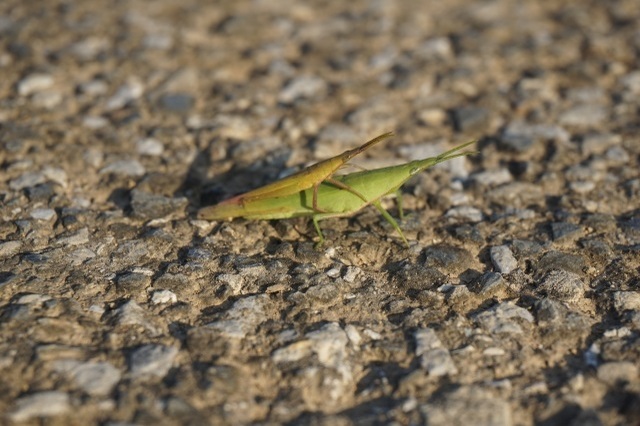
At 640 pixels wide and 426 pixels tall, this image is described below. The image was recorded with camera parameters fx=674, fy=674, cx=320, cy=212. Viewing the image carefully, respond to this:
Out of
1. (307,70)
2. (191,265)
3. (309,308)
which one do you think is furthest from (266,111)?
(309,308)

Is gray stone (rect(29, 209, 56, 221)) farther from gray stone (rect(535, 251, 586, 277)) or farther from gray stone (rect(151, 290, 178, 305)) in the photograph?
gray stone (rect(535, 251, 586, 277))

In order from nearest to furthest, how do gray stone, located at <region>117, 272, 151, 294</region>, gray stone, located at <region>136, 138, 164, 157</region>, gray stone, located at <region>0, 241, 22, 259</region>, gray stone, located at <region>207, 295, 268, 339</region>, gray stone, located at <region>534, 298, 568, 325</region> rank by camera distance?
gray stone, located at <region>207, 295, 268, 339</region>
gray stone, located at <region>534, 298, 568, 325</region>
gray stone, located at <region>117, 272, 151, 294</region>
gray stone, located at <region>0, 241, 22, 259</region>
gray stone, located at <region>136, 138, 164, 157</region>

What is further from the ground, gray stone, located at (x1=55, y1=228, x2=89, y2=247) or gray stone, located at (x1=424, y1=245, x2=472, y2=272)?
gray stone, located at (x1=55, y1=228, x2=89, y2=247)

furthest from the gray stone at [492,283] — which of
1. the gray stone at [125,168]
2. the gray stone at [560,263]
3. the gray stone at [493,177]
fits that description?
the gray stone at [125,168]

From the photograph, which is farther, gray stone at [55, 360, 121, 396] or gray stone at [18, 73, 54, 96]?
gray stone at [18, 73, 54, 96]

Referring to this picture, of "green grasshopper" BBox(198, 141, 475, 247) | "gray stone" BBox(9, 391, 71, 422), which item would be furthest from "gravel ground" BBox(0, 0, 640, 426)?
"green grasshopper" BBox(198, 141, 475, 247)

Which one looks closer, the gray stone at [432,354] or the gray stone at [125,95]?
the gray stone at [432,354]

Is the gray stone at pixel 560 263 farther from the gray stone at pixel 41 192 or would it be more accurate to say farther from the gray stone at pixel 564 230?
the gray stone at pixel 41 192

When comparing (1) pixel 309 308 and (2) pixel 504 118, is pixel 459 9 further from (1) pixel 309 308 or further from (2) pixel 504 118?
(1) pixel 309 308
